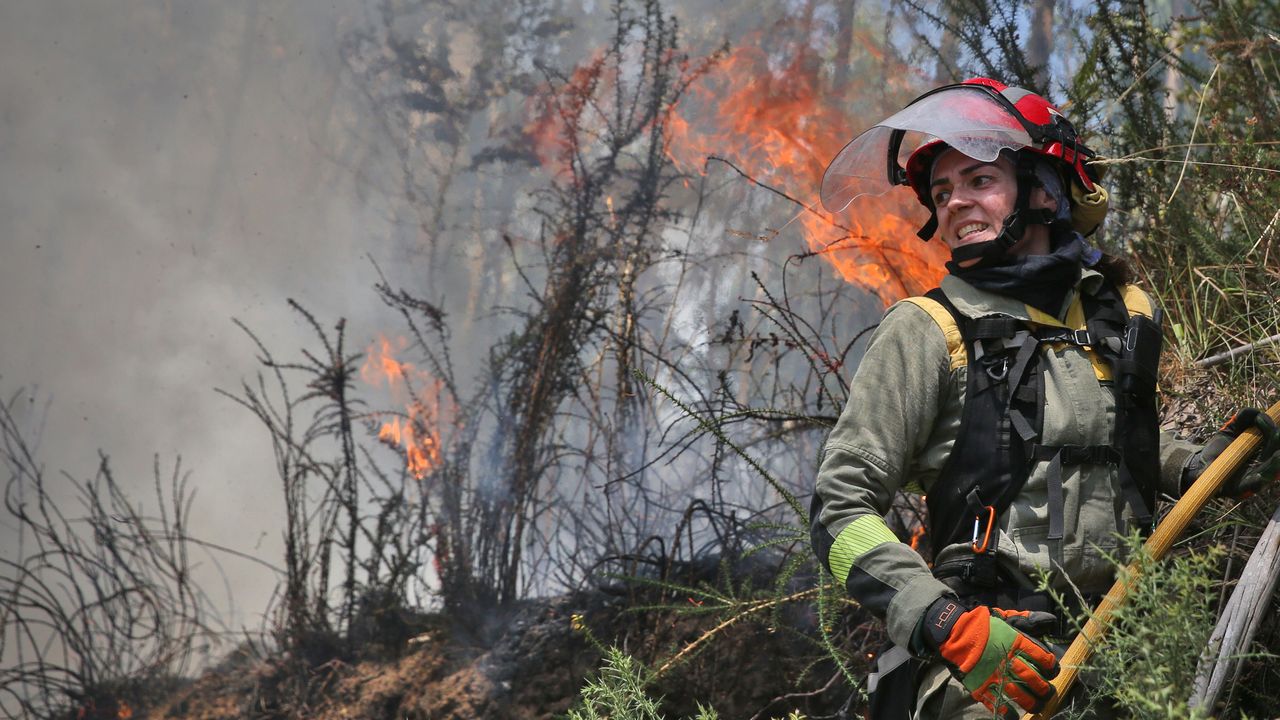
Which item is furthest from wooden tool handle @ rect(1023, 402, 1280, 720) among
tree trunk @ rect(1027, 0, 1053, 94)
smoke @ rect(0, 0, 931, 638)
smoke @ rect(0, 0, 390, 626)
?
smoke @ rect(0, 0, 390, 626)

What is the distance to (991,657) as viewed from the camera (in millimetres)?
1852

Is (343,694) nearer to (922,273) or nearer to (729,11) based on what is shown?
(922,273)

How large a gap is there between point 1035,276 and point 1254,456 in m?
0.59

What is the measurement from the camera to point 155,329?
25.1 ft

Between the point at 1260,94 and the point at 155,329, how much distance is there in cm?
684

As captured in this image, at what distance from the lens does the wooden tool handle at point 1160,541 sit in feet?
5.78

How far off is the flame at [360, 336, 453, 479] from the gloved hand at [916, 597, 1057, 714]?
14.7 ft

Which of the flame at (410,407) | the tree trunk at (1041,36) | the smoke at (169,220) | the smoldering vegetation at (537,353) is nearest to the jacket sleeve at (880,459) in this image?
the smoldering vegetation at (537,353)

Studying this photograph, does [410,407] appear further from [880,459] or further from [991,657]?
[991,657]

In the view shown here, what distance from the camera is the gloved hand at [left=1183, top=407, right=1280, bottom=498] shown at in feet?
7.26

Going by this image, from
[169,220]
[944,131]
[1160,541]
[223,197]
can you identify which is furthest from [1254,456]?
[169,220]

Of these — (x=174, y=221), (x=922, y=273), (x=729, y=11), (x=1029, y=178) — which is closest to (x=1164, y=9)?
(x=729, y=11)

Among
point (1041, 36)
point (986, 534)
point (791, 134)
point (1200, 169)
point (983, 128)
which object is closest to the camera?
point (986, 534)

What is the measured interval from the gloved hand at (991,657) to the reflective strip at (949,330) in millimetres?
556
